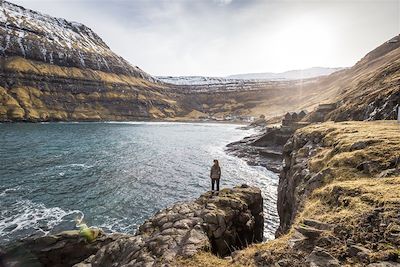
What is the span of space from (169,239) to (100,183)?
29804 millimetres

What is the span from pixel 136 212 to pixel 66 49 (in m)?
207

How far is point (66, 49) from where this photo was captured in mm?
196750

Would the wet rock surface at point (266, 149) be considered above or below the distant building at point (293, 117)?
below

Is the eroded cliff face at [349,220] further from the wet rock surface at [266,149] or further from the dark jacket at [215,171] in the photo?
the wet rock surface at [266,149]

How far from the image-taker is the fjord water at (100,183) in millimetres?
27945

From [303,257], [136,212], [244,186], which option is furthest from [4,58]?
[303,257]

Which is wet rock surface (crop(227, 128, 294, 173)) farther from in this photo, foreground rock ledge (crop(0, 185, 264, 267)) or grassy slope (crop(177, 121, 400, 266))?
grassy slope (crop(177, 121, 400, 266))

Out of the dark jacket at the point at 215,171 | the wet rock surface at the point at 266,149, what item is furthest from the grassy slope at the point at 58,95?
the dark jacket at the point at 215,171

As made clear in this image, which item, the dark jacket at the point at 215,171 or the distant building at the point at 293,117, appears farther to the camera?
the distant building at the point at 293,117

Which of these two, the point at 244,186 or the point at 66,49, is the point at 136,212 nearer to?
the point at 244,186

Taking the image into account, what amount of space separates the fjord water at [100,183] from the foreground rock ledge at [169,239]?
6.32 meters

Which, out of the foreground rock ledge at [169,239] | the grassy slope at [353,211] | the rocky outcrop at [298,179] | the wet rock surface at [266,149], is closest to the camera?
the grassy slope at [353,211]

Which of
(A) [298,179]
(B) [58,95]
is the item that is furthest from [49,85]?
(A) [298,179]

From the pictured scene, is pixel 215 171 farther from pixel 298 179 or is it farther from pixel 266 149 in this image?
pixel 266 149
